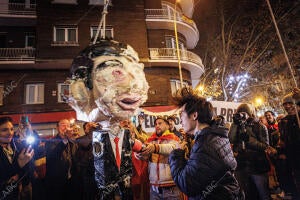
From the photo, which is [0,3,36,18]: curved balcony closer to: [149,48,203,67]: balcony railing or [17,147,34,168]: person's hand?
[149,48,203,67]: balcony railing

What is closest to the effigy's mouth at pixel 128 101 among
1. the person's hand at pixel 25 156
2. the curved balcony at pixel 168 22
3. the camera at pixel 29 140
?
the person's hand at pixel 25 156

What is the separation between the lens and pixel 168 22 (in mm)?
16078

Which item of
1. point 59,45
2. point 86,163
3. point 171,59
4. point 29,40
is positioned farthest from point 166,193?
point 29,40

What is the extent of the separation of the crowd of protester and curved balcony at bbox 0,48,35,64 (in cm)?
1098

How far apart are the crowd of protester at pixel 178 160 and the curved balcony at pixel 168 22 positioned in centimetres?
1209

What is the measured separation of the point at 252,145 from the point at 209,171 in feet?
9.42

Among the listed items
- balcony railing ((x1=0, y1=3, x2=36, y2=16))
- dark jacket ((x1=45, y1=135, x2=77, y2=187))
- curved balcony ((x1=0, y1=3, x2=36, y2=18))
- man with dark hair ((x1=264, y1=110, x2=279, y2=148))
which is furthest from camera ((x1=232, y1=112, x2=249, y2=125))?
balcony railing ((x1=0, y1=3, x2=36, y2=16))

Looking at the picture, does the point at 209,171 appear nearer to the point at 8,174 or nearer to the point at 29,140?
the point at 8,174

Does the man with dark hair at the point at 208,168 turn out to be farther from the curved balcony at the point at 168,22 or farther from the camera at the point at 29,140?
the curved balcony at the point at 168,22

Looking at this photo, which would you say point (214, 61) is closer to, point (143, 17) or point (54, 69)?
point (143, 17)

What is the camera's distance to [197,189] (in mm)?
1995

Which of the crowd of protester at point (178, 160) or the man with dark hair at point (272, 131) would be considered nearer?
the crowd of protester at point (178, 160)

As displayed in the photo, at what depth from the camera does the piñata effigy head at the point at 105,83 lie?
5.28 ft

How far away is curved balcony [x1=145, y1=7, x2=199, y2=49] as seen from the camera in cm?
1597
